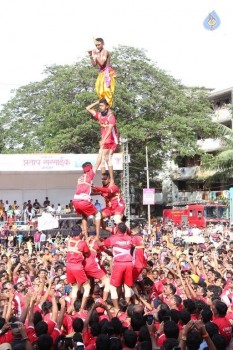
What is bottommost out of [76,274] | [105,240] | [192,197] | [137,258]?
[76,274]

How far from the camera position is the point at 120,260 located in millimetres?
9828

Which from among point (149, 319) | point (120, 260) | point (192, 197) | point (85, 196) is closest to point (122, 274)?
point (120, 260)

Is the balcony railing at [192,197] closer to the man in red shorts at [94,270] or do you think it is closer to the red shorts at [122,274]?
the man in red shorts at [94,270]

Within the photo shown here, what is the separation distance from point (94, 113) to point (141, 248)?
277cm

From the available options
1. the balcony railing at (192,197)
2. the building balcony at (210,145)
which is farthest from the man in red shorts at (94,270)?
the building balcony at (210,145)

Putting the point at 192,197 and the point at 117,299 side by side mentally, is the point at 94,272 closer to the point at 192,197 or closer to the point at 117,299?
the point at 117,299

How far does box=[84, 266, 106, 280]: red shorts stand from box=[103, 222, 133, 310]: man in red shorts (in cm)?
41

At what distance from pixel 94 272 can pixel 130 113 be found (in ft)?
78.3

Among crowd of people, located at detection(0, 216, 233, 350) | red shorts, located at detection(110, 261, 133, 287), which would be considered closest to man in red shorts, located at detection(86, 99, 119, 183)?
crowd of people, located at detection(0, 216, 233, 350)

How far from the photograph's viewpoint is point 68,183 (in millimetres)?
29281

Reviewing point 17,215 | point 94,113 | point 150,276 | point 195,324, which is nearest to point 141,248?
point 150,276

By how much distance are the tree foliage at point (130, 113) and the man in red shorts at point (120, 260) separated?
23376mm

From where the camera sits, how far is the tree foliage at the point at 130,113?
109 feet

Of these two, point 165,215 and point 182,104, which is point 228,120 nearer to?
point 182,104
